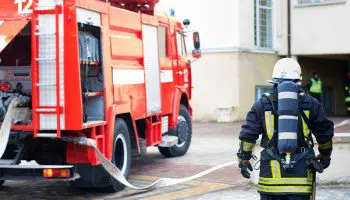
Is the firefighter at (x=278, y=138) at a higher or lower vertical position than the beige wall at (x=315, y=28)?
lower

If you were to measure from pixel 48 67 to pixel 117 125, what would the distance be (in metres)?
1.66

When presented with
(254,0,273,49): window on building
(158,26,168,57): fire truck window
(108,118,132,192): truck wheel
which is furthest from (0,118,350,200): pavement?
(254,0,273,49): window on building

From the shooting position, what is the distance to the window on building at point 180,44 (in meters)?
12.8

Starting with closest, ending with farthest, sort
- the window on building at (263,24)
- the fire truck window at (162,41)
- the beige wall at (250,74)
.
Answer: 1. the fire truck window at (162,41)
2. the beige wall at (250,74)
3. the window on building at (263,24)

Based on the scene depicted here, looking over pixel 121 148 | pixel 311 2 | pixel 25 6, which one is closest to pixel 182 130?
pixel 121 148

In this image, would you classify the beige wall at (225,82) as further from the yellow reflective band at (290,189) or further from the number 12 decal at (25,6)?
the yellow reflective band at (290,189)

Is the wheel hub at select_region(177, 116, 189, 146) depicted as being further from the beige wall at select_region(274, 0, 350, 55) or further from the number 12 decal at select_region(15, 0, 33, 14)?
the beige wall at select_region(274, 0, 350, 55)

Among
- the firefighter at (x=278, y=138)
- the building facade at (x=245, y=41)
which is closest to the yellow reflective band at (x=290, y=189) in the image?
the firefighter at (x=278, y=138)

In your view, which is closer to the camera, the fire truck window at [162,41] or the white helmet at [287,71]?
the white helmet at [287,71]

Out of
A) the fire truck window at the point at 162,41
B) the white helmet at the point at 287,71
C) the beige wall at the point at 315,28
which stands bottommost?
the white helmet at the point at 287,71

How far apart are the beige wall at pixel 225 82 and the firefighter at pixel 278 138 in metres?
16.1

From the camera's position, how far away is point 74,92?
7965mm

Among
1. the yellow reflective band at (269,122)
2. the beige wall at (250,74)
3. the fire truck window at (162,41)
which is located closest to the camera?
the yellow reflective band at (269,122)

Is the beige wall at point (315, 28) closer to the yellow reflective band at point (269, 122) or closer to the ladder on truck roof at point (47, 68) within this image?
the ladder on truck roof at point (47, 68)
